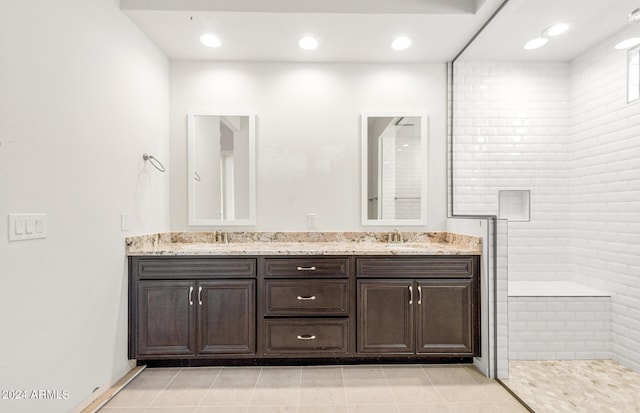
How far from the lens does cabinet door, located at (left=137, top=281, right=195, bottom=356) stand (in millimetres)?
2426

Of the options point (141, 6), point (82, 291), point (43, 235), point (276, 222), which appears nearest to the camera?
point (43, 235)

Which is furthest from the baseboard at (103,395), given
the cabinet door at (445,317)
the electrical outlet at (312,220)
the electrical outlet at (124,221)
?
the cabinet door at (445,317)

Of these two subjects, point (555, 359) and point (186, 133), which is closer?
point (555, 359)

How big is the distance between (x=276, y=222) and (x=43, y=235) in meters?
1.68

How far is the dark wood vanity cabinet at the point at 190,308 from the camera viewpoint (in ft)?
7.96

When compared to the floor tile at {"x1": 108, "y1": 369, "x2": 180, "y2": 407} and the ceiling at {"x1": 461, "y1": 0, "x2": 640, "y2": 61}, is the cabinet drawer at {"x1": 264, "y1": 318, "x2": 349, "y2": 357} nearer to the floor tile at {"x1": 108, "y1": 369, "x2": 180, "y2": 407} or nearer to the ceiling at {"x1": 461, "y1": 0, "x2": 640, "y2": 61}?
the floor tile at {"x1": 108, "y1": 369, "x2": 180, "y2": 407}

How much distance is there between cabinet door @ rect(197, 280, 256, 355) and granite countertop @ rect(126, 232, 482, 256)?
0.26 meters

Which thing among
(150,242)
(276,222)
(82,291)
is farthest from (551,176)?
(82,291)

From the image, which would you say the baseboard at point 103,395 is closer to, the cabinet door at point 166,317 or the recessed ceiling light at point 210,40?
the cabinet door at point 166,317

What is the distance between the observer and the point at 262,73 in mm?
3047

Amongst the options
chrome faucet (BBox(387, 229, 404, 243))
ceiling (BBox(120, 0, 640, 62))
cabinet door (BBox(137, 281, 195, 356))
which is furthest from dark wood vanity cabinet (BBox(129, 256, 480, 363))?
ceiling (BBox(120, 0, 640, 62))

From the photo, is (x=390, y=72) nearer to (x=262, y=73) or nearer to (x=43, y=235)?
(x=262, y=73)

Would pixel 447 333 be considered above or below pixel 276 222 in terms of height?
below

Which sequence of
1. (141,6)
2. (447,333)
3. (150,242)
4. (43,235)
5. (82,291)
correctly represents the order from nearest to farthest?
1. (43,235)
2. (82,291)
3. (141,6)
4. (447,333)
5. (150,242)
